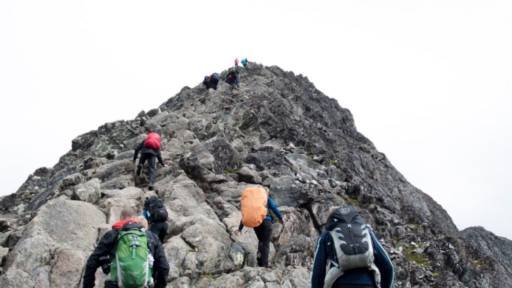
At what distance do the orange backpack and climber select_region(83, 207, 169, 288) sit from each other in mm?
5710

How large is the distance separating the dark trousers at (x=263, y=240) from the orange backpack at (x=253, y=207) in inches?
19.1

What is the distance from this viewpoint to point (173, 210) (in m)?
20.3

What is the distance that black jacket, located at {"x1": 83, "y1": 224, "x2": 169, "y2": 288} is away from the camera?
948cm

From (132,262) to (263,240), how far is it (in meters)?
7.75

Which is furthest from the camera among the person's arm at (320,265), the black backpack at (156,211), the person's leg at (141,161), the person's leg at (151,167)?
the person's leg at (141,161)

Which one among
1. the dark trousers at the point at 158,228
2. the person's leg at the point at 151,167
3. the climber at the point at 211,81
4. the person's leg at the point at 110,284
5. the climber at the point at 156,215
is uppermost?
the climber at the point at 211,81

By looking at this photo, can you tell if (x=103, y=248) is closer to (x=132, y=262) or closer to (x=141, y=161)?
(x=132, y=262)

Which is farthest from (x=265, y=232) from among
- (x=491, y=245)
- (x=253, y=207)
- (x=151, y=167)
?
(x=491, y=245)

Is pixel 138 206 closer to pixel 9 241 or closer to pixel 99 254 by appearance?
pixel 9 241

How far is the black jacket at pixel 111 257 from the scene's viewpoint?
31.1 ft

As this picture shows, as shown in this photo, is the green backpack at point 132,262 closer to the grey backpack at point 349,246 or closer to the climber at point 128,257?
the climber at point 128,257

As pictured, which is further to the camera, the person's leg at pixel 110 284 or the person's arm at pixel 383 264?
the person's leg at pixel 110 284

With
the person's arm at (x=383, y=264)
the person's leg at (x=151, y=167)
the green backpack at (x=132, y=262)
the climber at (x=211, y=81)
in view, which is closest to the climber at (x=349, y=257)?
the person's arm at (x=383, y=264)

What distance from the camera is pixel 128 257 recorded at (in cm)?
A: 910
